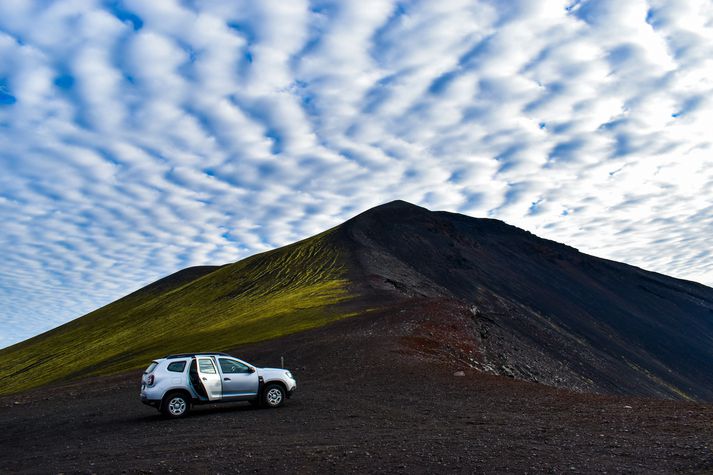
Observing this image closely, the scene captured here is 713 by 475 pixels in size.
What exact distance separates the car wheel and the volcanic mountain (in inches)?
408

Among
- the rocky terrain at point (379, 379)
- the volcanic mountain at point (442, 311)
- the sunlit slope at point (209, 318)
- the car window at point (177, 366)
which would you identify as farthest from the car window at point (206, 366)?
the sunlit slope at point (209, 318)

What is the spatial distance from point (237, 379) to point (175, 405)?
7.15 ft

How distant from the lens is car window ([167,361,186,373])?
1897cm

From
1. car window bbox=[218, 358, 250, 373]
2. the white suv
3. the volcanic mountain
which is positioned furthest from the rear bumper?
the volcanic mountain

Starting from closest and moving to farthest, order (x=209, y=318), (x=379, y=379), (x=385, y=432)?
(x=385, y=432)
(x=379, y=379)
(x=209, y=318)

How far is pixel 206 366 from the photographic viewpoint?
1914 centimetres

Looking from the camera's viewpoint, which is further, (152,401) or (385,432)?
(152,401)

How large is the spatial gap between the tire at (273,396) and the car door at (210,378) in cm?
157

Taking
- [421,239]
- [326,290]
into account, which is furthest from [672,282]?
[326,290]

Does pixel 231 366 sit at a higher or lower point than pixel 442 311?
lower

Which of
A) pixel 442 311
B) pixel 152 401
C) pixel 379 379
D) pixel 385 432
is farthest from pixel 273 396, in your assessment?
pixel 442 311

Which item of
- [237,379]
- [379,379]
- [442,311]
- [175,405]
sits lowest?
[379,379]

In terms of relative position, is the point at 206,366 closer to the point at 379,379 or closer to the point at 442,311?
the point at 379,379

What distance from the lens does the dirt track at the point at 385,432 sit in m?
→ 11.0
